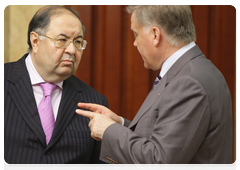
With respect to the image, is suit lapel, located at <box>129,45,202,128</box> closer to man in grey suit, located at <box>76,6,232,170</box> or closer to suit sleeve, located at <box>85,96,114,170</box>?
man in grey suit, located at <box>76,6,232,170</box>

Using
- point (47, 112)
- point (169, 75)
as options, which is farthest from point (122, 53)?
point (169, 75)

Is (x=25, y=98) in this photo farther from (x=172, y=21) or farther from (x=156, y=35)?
(x=172, y=21)

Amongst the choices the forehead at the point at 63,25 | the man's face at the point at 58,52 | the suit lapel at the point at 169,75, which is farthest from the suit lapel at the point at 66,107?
the suit lapel at the point at 169,75

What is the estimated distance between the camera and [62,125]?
158cm

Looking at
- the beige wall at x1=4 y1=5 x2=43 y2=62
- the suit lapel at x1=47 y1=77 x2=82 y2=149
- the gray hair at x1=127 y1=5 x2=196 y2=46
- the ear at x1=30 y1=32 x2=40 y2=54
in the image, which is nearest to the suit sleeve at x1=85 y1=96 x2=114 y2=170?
the suit lapel at x1=47 y1=77 x2=82 y2=149

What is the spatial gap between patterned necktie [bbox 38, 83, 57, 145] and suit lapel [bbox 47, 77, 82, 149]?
40 millimetres

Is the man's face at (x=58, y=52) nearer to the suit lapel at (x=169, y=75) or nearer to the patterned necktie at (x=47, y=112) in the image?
the patterned necktie at (x=47, y=112)

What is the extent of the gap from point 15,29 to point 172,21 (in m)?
1.57

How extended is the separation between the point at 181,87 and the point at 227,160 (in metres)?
0.45

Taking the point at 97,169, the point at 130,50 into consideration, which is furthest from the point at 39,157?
the point at 130,50

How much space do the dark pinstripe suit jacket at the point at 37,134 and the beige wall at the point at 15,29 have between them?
24.7 inches

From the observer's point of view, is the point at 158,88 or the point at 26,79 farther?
the point at 26,79

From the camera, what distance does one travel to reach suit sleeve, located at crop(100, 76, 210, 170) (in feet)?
3.46
